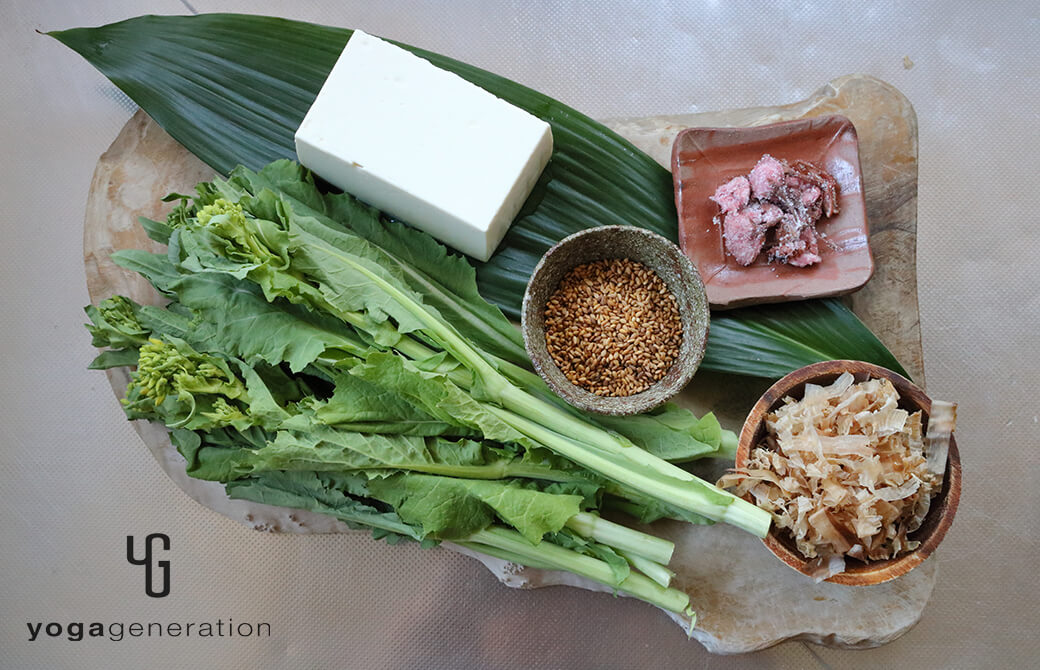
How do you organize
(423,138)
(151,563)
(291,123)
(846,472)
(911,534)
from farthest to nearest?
(151,563)
(291,123)
(423,138)
(911,534)
(846,472)

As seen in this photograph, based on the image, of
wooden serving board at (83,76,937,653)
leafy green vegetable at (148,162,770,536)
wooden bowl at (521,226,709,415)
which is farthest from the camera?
wooden serving board at (83,76,937,653)

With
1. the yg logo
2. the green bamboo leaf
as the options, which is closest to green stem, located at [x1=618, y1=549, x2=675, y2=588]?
the green bamboo leaf

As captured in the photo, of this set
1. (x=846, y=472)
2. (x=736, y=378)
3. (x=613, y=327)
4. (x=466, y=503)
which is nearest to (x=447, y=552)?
(x=466, y=503)

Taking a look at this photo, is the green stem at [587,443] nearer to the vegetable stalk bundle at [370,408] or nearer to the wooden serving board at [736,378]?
the vegetable stalk bundle at [370,408]

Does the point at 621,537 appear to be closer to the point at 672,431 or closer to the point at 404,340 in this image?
the point at 672,431

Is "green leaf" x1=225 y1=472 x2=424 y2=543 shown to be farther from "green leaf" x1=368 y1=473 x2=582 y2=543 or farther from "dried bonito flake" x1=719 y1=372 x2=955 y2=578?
"dried bonito flake" x1=719 y1=372 x2=955 y2=578

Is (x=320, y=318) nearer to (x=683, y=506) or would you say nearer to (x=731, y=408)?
(x=683, y=506)

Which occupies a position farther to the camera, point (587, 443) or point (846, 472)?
point (587, 443)

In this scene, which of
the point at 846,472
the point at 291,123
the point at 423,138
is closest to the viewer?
the point at 846,472

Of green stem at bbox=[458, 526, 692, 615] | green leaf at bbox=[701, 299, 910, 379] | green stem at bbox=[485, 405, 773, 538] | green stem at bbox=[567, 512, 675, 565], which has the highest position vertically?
green leaf at bbox=[701, 299, 910, 379]
